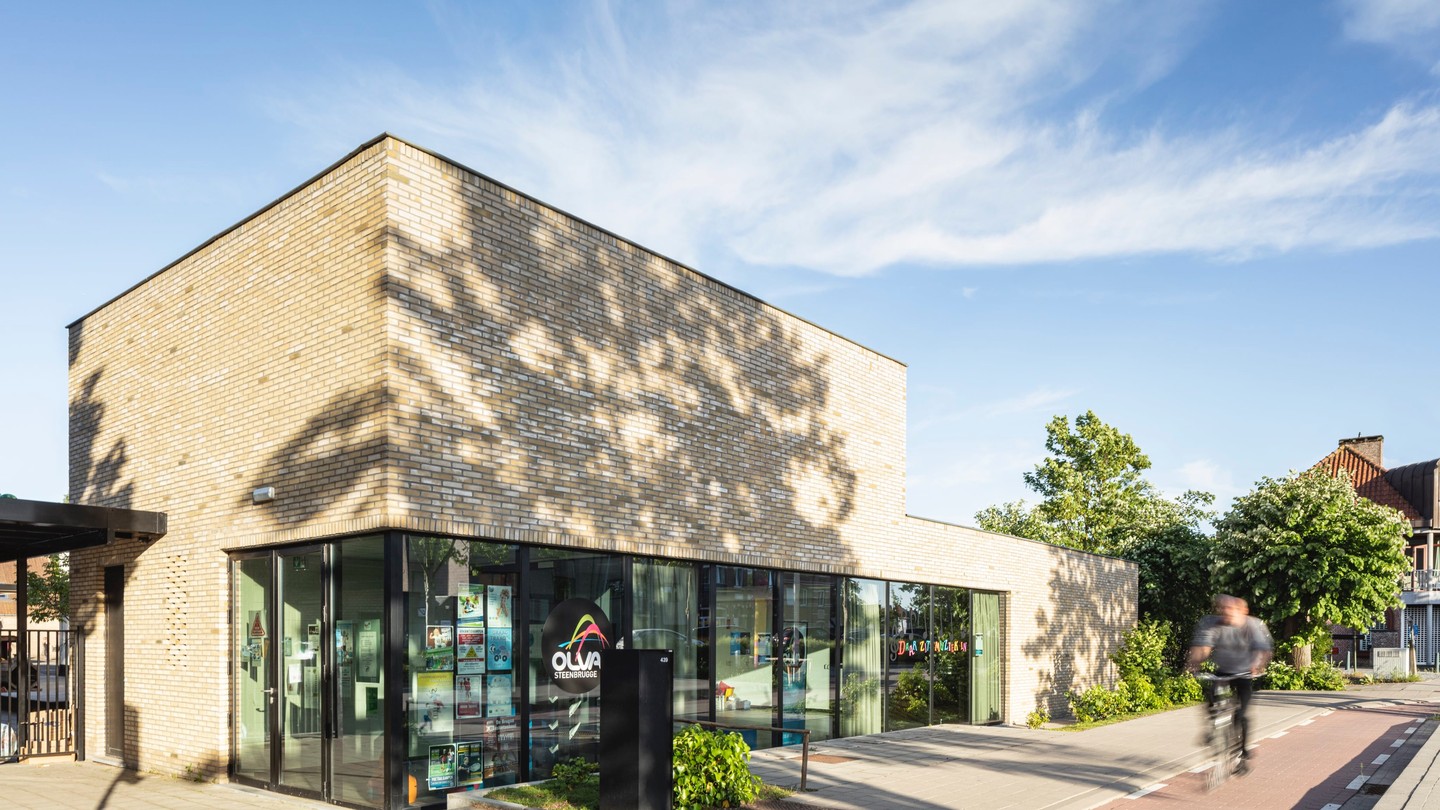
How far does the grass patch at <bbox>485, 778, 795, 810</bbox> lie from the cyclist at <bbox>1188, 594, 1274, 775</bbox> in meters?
4.51

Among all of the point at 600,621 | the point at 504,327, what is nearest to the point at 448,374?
the point at 504,327

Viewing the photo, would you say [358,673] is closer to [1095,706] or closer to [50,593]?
[1095,706]

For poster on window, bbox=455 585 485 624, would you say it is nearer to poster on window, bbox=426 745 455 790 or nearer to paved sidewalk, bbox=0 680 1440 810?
poster on window, bbox=426 745 455 790

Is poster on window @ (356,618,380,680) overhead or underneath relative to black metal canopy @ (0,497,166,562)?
underneath

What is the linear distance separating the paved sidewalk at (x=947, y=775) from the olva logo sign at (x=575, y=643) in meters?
2.48

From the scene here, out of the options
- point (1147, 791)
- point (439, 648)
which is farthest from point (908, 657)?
point (439, 648)

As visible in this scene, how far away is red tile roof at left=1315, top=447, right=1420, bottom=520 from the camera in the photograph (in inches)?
1968

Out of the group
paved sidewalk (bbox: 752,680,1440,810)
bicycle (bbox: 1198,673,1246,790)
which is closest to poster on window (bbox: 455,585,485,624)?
paved sidewalk (bbox: 752,680,1440,810)

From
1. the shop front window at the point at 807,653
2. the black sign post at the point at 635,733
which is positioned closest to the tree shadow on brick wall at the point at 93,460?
the black sign post at the point at 635,733

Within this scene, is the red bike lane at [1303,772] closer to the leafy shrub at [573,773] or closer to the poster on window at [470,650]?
the leafy shrub at [573,773]

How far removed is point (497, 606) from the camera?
11547mm

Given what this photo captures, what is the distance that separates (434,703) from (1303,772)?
10673 millimetres

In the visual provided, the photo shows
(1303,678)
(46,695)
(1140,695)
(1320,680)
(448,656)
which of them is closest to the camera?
(448,656)

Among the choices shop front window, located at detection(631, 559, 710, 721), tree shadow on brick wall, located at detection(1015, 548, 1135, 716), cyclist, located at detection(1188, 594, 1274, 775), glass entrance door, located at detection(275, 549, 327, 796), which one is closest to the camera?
cyclist, located at detection(1188, 594, 1274, 775)
